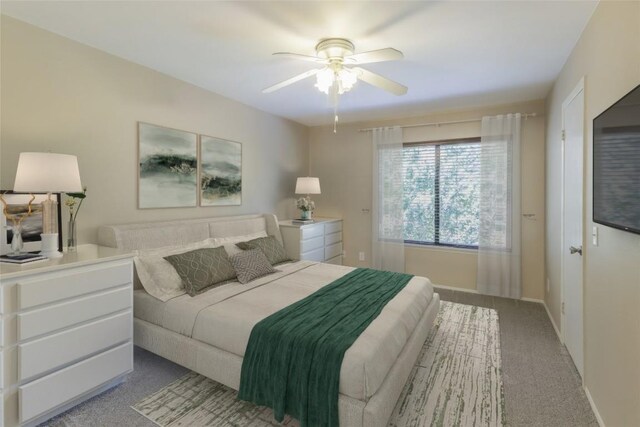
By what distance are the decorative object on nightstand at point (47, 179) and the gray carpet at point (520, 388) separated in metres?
1.05

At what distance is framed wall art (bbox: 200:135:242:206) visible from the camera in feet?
12.0

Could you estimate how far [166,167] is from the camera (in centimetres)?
325

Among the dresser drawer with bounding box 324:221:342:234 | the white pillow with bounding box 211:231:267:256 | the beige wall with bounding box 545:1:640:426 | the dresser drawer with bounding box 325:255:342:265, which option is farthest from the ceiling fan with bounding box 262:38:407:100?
the dresser drawer with bounding box 325:255:342:265

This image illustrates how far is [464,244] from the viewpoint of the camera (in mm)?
4547

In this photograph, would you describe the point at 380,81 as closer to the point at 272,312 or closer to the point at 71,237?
the point at 272,312

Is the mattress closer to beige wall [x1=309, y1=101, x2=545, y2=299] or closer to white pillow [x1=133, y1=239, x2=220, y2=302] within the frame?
white pillow [x1=133, y1=239, x2=220, y2=302]

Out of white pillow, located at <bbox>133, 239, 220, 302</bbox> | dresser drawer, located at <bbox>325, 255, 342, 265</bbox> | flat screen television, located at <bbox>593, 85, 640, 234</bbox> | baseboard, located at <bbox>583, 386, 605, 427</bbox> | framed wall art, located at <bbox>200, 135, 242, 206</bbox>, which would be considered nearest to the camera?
flat screen television, located at <bbox>593, 85, 640, 234</bbox>

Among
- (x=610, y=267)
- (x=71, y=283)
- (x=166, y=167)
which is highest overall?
(x=166, y=167)

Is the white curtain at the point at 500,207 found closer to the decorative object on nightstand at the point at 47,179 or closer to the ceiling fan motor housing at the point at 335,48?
the ceiling fan motor housing at the point at 335,48

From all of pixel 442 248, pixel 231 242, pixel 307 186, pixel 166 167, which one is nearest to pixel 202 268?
pixel 231 242

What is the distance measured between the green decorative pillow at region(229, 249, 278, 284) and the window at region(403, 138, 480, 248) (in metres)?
2.58

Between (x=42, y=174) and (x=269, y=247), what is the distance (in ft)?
7.03

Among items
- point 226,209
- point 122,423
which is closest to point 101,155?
point 226,209

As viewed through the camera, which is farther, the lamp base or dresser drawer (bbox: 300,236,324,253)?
dresser drawer (bbox: 300,236,324,253)
